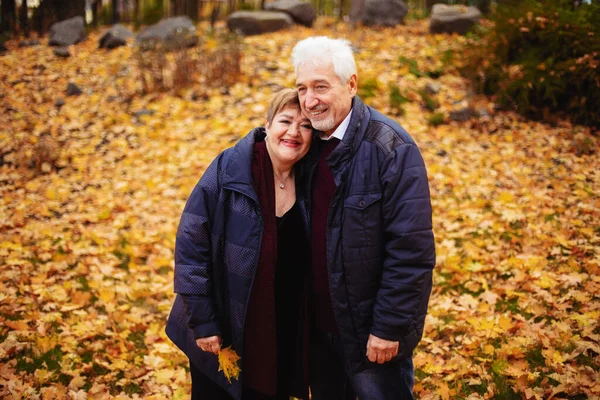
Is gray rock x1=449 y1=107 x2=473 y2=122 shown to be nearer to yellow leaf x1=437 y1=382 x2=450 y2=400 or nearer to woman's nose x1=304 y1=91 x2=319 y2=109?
yellow leaf x1=437 y1=382 x2=450 y2=400

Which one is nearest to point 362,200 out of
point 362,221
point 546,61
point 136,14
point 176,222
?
point 362,221

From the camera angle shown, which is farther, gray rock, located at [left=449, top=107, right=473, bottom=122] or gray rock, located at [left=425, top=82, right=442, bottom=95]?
gray rock, located at [left=425, top=82, right=442, bottom=95]

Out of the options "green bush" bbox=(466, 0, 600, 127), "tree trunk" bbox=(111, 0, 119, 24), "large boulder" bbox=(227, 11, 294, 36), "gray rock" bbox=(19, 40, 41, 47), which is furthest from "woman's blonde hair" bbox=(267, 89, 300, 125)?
"tree trunk" bbox=(111, 0, 119, 24)

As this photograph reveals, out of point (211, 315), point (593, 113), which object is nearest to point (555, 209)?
point (593, 113)

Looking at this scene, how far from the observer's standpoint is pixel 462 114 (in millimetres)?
7367

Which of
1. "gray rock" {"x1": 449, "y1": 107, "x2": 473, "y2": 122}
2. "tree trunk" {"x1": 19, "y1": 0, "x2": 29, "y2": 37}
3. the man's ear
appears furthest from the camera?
"tree trunk" {"x1": 19, "y1": 0, "x2": 29, "y2": 37}

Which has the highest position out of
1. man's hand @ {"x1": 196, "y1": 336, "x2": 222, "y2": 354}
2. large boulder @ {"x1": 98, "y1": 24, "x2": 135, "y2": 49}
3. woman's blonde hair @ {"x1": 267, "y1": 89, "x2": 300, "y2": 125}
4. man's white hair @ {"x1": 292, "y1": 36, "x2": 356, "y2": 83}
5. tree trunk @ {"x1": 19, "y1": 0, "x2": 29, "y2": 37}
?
tree trunk @ {"x1": 19, "y1": 0, "x2": 29, "y2": 37}

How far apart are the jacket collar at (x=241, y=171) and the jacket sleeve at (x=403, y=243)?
666 mm

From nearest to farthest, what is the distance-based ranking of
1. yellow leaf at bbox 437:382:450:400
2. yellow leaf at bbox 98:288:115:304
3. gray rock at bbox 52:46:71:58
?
1. yellow leaf at bbox 437:382:450:400
2. yellow leaf at bbox 98:288:115:304
3. gray rock at bbox 52:46:71:58

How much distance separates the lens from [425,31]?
10.9m

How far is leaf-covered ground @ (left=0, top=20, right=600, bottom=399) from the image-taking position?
11.4 feet

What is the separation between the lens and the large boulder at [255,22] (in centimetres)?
1095

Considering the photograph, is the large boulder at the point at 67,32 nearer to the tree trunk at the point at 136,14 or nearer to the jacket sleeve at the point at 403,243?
the tree trunk at the point at 136,14

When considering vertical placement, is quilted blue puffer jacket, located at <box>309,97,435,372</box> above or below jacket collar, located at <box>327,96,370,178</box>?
below
